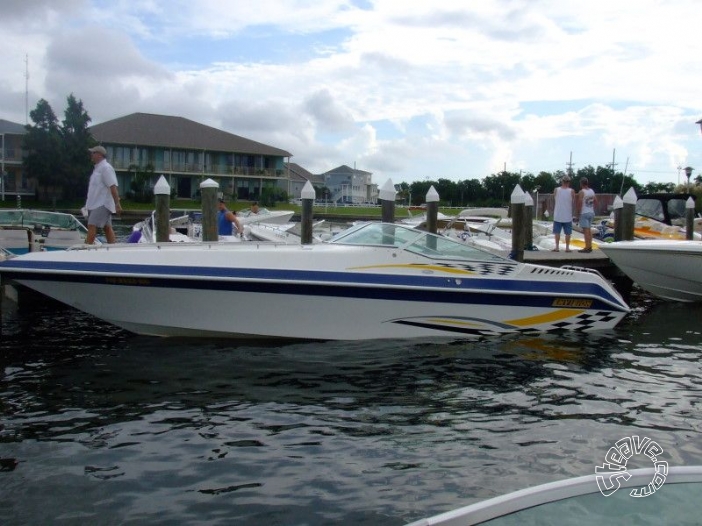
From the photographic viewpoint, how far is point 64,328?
1018 cm

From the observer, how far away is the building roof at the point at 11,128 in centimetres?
6047

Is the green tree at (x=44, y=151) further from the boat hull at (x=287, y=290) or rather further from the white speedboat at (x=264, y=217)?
the boat hull at (x=287, y=290)

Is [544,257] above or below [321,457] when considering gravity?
above

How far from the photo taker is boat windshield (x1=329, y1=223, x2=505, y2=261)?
29.3ft

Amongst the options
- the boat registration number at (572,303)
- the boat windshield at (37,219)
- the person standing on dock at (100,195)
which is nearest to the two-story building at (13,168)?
the boat windshield at (37,219)

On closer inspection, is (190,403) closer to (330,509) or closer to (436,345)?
(330,509)

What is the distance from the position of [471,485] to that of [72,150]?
179 ft

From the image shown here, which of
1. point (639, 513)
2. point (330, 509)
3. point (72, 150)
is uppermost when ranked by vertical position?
point (72, 150)

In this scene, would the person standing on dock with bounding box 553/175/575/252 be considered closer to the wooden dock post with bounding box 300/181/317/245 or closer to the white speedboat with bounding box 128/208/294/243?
the wooden dock post with bounding box 300/181/317/245

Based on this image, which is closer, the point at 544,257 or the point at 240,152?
the point at 544,257

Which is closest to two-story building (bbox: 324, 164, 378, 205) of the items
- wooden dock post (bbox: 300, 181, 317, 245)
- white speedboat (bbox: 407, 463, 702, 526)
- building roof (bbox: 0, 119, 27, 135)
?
building roof (bbox: 0, 119, 27, 135)

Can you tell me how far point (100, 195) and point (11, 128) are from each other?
59079mm

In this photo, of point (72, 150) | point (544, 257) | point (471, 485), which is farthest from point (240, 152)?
point (471, 485)

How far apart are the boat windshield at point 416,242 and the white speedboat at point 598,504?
6446mm
